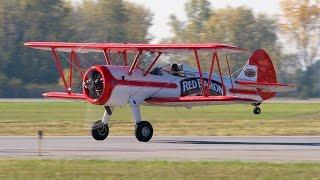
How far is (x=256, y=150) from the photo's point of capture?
81.4 feet

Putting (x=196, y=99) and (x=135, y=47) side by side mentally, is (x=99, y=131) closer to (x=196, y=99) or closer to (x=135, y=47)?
(x=135, y=47)

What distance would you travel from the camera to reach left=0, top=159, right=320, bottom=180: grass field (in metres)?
18.5

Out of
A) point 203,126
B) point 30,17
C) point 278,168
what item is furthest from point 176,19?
point 278,168

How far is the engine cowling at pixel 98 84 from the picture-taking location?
1117 inches

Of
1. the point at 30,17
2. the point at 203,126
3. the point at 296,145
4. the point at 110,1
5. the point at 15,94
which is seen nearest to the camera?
the point at 296,145

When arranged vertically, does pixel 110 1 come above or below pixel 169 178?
above

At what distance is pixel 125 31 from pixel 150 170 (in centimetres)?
8101

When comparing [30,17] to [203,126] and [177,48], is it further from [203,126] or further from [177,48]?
[177,48]

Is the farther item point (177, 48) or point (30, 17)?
point (30, 17)

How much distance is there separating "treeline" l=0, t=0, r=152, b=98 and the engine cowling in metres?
57.3

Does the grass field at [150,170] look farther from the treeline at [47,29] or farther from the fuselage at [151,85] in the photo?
the treeline at [47,29]

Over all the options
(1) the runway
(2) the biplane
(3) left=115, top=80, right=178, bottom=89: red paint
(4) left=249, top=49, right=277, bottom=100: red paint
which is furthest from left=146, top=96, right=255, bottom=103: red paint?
(4) left=249, top=49, right=277, bottom=100: red paint

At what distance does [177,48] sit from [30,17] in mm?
72050

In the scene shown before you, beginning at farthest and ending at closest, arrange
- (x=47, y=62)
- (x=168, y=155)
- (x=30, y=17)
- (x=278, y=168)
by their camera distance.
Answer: (x=30, y=17)
(x=47, y=62)
(x=168, y=155)
(x=278, y=168)
